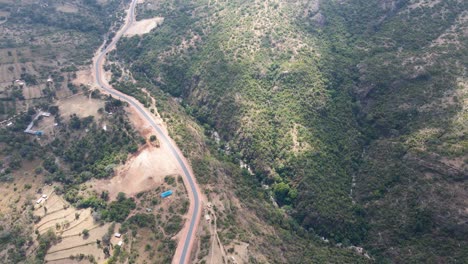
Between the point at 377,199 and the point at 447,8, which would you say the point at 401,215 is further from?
the point at 447,8

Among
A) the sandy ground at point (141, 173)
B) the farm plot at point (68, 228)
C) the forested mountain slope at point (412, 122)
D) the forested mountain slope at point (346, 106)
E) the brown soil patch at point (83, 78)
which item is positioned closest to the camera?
the farm plot at point (68, 228)

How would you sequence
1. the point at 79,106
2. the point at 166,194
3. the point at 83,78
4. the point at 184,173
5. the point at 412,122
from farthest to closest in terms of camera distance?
the point at 83,78
the point at 79,106
the point at 412,122
the point at 184,173
the point at 166,194

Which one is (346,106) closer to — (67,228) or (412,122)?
(412,122)

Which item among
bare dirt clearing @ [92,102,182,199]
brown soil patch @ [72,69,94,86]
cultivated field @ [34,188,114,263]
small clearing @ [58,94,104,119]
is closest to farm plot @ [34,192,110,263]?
cultivated field @ [34,188,114,263]

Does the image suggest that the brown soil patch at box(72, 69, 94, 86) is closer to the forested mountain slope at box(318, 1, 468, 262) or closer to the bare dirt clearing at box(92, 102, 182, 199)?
the bare dirt clearing at box(92, 102, 182, 199)

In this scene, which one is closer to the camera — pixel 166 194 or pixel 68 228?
pixel 68 228

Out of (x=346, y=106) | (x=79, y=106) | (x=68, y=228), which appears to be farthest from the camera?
(x=79, y=106)

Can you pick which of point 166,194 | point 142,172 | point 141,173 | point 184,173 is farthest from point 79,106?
point 166,194

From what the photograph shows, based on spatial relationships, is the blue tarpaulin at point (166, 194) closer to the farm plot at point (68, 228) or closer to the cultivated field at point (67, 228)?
the cultivated field at point (67, 228)

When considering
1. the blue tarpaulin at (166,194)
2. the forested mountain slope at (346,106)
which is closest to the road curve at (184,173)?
the blue tarpaulin at (166,194)
